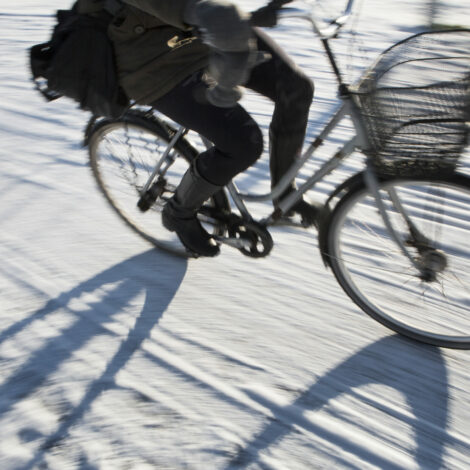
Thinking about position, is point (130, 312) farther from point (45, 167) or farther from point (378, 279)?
point (45, 167)

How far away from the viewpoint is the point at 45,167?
3148mm

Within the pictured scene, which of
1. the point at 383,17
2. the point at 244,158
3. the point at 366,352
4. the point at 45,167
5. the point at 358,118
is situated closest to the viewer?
the point at 358,118

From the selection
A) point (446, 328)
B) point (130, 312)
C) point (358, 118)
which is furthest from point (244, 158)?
point (446, 328)

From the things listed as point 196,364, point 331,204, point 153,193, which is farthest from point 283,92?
point 196,364

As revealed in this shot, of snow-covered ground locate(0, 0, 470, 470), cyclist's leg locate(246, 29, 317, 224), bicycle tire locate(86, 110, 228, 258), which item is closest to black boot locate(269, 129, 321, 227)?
cyclist's leg locate(246, 29, 317, 224)

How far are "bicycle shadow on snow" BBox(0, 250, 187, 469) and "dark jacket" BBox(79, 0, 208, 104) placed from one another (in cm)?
82

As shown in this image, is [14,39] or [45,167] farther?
[14,39]

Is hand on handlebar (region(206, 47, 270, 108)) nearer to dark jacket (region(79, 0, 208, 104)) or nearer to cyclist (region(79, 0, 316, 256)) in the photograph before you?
cyclist (region(79, 0, 316, 256))

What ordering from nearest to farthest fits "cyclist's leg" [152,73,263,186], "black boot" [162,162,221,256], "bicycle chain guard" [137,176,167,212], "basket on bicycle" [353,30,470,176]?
"basket on bicycle" [353,30,470,176], "cyclist's leg" [152,73,263,186], "black boot" [162,162,221,256], "bicycle chain guard" [137,176,167,212]

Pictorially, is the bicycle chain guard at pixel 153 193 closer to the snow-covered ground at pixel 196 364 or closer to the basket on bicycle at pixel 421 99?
the snow-covered ground at pixel 196 364

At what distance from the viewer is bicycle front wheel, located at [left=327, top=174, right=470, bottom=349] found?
5.95 ft

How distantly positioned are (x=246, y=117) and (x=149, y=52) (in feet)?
1.14

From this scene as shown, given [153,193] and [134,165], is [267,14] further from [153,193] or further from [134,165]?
[134,165]

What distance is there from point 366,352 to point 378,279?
1.28 feet
